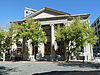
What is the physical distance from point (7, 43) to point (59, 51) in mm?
12189

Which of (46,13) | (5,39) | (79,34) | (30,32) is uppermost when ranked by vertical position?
(46,13)

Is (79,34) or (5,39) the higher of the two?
(79,34)

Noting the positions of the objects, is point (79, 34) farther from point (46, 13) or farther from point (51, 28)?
point (46, 13)

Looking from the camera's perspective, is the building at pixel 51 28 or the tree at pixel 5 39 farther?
the building at pixel 51 28

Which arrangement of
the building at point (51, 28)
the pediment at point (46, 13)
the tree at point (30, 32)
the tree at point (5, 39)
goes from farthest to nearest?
1. the pediment at point (46, 13)
2. the building at point (51, 28)
3. the tree at point (5, 39)
4. the tree at point (30, 32)

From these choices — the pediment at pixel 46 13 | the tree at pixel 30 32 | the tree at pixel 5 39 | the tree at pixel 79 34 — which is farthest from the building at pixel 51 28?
the tree at pixel 5 39

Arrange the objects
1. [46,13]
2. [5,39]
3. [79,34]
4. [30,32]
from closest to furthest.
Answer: [79,34], [30,32], [5,39], [46,13]

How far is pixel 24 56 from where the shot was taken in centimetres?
3528

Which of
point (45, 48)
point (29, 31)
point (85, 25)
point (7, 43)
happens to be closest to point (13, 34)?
point (7, 43)

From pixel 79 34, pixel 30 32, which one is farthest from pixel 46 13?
pixel 79 34

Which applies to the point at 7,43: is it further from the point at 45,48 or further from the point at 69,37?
the point at 69,37

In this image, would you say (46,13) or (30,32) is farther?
(46,13)

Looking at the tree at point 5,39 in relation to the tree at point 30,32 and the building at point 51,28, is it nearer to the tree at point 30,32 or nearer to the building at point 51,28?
the tree at point 30,32

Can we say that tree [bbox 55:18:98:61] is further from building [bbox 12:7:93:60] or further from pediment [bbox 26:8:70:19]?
pediment [bbox 26:8:70:19]
